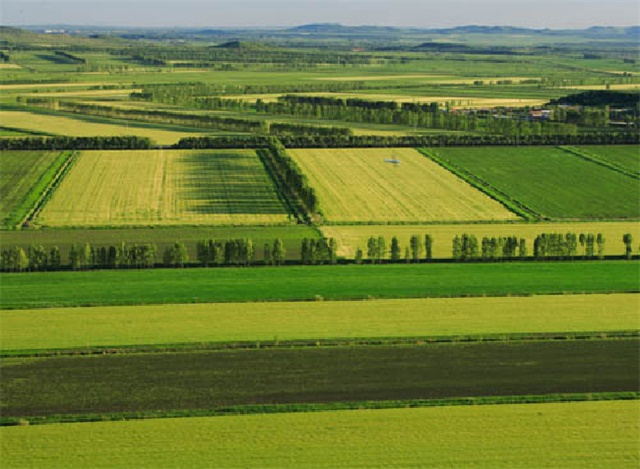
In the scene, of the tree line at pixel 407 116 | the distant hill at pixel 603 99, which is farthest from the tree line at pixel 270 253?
the distant hill at pixel 603 99

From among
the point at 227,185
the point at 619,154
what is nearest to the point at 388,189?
the point at 227,185

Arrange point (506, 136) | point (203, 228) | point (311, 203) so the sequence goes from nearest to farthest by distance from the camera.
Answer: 1. point (203, 228)
2. point (311, 203)
3. point (506, 136)

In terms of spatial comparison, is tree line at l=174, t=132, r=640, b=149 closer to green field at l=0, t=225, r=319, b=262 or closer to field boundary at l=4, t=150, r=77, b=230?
field boundary at l=4, t=150, r=77, b=230

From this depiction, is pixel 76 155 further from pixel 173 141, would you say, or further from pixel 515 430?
pixel 515 430

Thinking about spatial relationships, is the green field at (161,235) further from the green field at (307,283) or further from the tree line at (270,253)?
the green field at (307,283)

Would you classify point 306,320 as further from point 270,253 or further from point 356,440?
point 356,440

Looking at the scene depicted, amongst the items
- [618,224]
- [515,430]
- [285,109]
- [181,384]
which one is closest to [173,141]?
[285,109]

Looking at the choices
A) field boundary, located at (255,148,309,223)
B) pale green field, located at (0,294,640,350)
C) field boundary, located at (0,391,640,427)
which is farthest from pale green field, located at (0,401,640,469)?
field boundary, located at (255,148,309,223)
